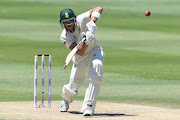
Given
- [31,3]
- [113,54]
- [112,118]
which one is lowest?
[112,118]

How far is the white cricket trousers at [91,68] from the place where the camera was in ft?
32.8

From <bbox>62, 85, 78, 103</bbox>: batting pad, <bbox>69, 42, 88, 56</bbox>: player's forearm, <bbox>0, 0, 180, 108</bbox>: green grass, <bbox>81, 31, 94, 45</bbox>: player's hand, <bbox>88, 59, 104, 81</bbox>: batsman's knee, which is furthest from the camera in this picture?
<bbox>0, 0, 180, 108</bbox>: green grass

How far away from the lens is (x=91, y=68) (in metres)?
10.0

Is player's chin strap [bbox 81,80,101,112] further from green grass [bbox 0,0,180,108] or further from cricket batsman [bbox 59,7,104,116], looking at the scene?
green grass [bbox 0,0,180,108]

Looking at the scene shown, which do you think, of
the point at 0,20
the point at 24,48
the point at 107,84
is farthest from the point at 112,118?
the point at 0,20

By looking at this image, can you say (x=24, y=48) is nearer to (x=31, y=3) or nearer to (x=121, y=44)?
(x=121, y=44)

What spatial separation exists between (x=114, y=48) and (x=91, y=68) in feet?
43.2

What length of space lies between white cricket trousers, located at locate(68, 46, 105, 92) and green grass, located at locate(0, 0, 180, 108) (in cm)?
202

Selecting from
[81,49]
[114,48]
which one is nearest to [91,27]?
[81,49]

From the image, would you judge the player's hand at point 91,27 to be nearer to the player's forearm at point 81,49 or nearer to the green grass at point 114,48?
the player's forearm at point 81,49

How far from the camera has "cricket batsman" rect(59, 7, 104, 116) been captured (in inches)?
392

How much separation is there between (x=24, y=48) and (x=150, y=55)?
4.68 metres

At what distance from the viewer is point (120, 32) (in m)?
27.1

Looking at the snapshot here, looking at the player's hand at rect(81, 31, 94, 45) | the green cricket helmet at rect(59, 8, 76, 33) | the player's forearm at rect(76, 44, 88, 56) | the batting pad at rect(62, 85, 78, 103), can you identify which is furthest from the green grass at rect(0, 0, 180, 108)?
the green cricket helmet at rect(59, 8, 76, 33)
